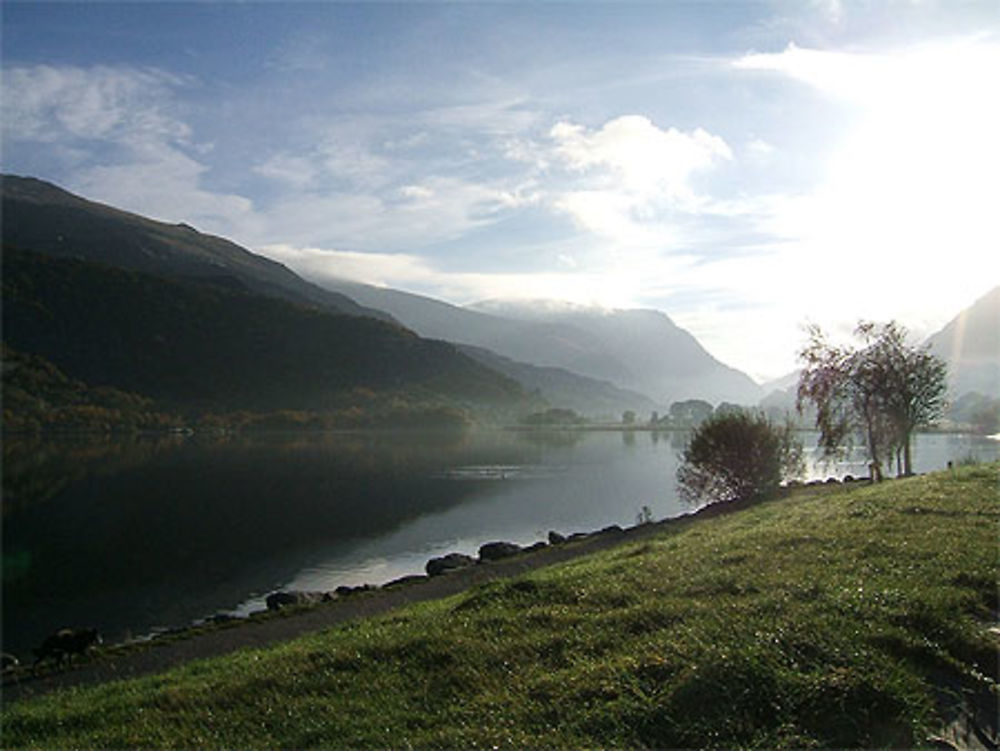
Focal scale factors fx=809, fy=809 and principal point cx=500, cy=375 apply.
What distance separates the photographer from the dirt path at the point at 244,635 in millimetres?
19359

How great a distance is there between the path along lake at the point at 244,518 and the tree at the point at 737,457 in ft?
33.0

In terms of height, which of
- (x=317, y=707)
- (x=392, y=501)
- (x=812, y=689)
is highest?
(x=812, y=689)

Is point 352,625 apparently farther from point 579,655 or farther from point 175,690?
point 579,655

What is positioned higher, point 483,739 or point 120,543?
point 483,739

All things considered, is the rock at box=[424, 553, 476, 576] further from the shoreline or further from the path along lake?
the path along lake

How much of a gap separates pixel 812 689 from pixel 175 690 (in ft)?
30.7

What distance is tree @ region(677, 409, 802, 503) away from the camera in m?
48.7

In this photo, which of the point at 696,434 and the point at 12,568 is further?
the point at 696,434

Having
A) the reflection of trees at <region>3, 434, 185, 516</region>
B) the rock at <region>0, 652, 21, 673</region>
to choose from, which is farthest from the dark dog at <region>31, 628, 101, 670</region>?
the reflection of trees at <region>3, 434, 185, 516</region>

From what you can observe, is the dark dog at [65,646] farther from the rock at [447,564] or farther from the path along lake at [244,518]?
the rock at [447,564]

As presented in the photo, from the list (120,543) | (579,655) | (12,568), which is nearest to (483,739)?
(579,655)

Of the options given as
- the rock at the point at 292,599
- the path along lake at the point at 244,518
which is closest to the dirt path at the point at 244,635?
the rock at the point at 292,599

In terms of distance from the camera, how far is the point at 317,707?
9922mm

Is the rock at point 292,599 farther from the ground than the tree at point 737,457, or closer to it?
closer to it
